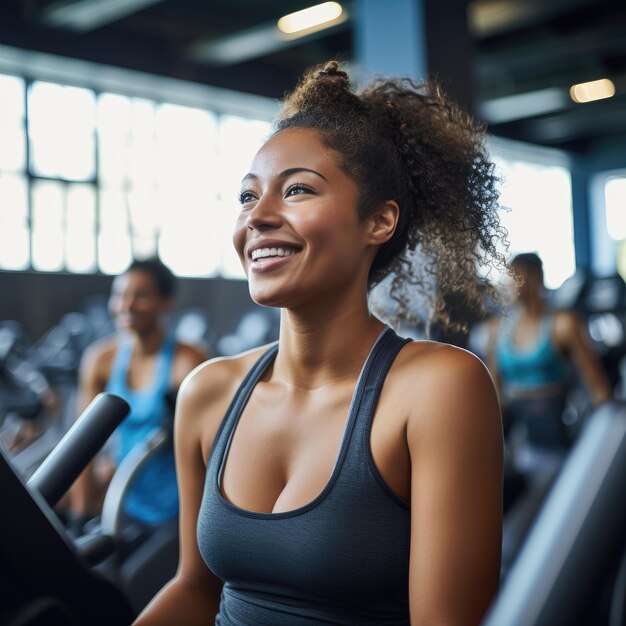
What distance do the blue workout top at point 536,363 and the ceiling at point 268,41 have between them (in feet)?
12.3

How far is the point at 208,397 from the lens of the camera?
1.19 metres

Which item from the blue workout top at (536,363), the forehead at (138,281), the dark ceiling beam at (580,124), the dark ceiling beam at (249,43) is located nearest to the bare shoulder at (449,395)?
the forehead at (138,281)

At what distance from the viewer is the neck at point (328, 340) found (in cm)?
111

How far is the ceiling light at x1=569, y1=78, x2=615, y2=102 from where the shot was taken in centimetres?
968

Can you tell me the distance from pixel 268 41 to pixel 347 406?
755 cm

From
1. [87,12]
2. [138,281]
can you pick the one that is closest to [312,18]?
[87,12]

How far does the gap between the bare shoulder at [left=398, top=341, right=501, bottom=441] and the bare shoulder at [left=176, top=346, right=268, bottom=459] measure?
287 mm

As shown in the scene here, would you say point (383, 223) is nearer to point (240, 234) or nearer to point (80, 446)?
point (240, 234)

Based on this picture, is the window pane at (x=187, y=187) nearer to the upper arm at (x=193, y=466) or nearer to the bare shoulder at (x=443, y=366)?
the upper arm at (x=193, y=466)

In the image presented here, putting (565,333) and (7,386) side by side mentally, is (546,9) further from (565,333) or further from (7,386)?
(7,386)

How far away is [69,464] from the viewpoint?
1043 millimetres

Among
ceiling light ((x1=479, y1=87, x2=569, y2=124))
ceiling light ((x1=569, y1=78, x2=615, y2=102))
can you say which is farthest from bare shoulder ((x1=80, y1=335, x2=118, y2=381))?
ceiling light ((x1=569, y1=78, x2=615, y2=102))

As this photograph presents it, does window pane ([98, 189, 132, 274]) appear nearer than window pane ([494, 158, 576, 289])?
Yes

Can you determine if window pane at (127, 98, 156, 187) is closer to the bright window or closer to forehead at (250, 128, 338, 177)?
the bright window
